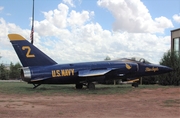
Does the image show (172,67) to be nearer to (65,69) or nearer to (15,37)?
(65,69)

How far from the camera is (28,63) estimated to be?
2003 cm

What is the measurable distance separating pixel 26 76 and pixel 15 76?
78367 millimetres

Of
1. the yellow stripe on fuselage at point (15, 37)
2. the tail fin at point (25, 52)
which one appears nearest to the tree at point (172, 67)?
the tail fin at point (25, 52)

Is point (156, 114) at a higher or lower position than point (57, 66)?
lower

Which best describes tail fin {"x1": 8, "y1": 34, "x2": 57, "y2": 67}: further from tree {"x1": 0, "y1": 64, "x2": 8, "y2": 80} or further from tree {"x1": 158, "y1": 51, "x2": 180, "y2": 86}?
tree {"x1": 0, "y1": 64, "x2": 8, "y2": 80}

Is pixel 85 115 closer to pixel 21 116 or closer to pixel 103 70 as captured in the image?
pixel 21 116

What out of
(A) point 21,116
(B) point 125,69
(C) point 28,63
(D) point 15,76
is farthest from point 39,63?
(D) point 15,76

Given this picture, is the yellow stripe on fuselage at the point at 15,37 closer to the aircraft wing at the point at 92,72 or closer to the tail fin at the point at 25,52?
the tail fin at the point at 25,52

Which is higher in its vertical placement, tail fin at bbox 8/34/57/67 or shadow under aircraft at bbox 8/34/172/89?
tail fin at bbox 8/34/57/67

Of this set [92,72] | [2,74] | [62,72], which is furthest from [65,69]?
[2,74]

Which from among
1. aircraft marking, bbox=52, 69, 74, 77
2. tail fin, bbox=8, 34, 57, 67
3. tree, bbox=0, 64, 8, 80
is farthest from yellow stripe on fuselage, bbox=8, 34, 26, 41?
tree, bbox=0, 64, 8, 80

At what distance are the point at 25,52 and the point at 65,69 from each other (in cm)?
322

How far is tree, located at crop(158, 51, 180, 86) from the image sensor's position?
96.8 ft

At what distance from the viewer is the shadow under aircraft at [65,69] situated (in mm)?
19938
